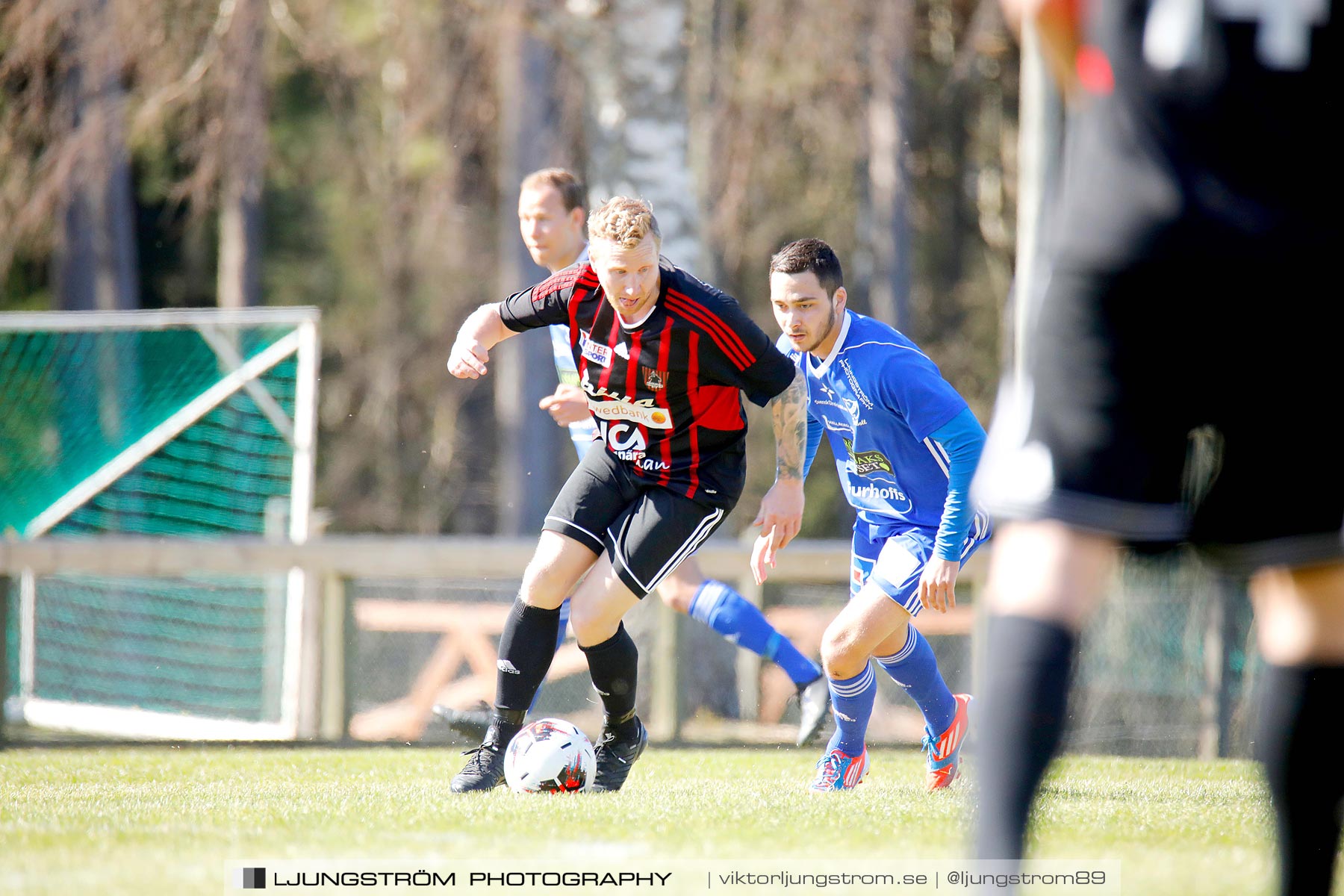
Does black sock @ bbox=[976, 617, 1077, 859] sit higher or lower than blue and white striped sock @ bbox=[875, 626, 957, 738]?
higher

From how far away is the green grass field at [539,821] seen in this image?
3.19m

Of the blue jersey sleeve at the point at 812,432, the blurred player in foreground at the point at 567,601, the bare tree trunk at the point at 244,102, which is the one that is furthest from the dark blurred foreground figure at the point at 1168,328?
the bare tree trunk at the point at 244,102

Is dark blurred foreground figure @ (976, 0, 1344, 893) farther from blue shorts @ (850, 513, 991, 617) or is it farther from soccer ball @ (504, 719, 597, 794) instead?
soccer ball @ (504, 719, 597, 794)

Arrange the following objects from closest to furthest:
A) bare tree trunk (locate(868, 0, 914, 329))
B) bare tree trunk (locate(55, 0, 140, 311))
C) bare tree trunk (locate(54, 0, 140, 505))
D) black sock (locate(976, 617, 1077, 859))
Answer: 1. black sock (locate(976, 617, 1077, 859))
2. bare tree trunk (locate(54, 0, 140, 505))
3. bare tree trunk (locate(55, 0, 140, 311))
4. bare tree trunk (locate(868, 0, 914, 329))

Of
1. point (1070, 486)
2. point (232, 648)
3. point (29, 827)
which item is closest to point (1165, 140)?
point (1070, 486)

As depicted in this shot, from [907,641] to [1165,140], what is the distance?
332 cm

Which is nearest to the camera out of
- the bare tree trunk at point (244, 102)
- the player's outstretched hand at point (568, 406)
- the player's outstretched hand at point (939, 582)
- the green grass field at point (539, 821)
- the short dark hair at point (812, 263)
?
the green grass field at point (539, 821)

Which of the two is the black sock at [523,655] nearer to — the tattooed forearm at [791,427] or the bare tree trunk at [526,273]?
the tattooed forearm at [791,427]

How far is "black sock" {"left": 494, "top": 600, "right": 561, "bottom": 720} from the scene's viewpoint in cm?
466

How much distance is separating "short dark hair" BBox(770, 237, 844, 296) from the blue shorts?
35.5 inches

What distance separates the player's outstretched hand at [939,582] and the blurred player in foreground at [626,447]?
0.46 meters

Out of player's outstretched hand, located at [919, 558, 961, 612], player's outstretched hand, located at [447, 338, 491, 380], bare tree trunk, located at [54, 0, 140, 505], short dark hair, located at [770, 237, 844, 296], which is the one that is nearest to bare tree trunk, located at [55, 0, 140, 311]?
bare tree trunk, located at [54, 0, 140, 505]

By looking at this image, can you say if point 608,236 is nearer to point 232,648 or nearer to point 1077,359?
point 1077,359

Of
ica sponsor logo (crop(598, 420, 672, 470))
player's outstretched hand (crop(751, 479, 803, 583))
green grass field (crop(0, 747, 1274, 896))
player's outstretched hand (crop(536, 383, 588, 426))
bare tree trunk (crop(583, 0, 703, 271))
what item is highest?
bare tree trunk (crop(583, 0, 703, 271))
